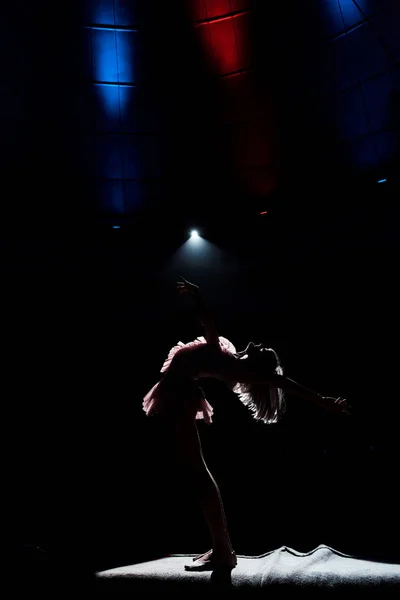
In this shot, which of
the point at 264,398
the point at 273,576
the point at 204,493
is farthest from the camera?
the point at 264,398

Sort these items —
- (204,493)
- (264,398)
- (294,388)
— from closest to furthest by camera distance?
(294,388)
(204,493)
(264,398)

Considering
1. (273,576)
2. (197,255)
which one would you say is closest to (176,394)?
(273,576)

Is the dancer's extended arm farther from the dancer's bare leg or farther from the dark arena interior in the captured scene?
the dark arena interior

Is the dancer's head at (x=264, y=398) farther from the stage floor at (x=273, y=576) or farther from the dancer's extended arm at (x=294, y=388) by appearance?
the stage floor at (x=273, y=576)

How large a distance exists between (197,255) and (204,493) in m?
3.45

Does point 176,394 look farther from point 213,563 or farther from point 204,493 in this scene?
point 213,563

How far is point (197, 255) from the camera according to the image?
19.8 ft

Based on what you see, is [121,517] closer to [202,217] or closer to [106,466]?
[106,466]

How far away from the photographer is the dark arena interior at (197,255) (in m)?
4.70

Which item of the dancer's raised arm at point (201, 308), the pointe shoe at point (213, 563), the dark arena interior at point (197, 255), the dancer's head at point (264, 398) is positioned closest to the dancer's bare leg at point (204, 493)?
the pointe shoe at point (213, 563)

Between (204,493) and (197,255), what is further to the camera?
(197,255)

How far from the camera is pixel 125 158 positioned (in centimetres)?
553

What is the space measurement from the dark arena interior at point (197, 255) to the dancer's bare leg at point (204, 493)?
179 centimetres

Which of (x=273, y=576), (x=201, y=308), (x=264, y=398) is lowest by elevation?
(x=273, y=576)
